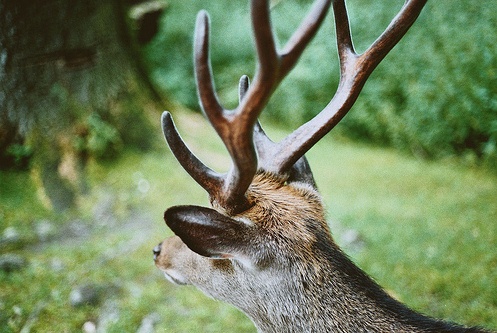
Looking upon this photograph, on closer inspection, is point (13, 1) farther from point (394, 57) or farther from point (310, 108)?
point (310, 108)

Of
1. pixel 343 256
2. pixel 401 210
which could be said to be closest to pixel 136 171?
pixel 401 210

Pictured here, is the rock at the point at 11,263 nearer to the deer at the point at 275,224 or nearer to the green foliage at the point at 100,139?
the green foliage at the point at 100,139

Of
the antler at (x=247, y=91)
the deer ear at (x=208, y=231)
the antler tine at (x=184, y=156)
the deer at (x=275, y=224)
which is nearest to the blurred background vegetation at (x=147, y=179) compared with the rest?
the deer at (x=275, y=224)

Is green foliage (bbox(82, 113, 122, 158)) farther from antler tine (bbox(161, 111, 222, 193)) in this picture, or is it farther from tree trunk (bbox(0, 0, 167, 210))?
antler tine (bbox(161, 111, 222, 193))

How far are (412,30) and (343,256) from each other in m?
6.37

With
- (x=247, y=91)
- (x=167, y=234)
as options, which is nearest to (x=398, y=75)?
(x=167, y=234)

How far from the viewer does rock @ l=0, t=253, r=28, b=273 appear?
3704mm

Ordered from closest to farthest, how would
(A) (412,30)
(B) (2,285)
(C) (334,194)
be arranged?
(B) (2,285) < (C) (334,194) < (A) (412,30)

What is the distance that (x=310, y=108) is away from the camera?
10.4 metres

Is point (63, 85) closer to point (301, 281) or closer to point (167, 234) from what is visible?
point (167, 234)

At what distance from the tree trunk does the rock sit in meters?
0.96

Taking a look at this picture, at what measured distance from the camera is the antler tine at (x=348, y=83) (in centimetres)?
239

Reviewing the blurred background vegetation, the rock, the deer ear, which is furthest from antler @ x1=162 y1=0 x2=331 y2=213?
the rock

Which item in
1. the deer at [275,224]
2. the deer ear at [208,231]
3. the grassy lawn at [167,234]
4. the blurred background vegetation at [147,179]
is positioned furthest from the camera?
the blurred background vegetation at [147,179]
